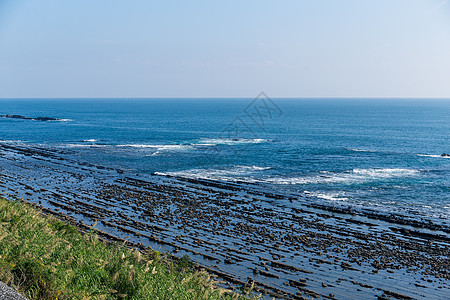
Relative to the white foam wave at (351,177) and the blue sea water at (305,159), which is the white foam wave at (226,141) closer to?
the blue sea water at (305,159)

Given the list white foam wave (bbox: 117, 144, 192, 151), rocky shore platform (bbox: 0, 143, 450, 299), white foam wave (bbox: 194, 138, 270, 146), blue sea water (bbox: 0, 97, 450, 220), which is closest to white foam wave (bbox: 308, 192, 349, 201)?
blue sea water (bbox: 0, 97, 450, 220)

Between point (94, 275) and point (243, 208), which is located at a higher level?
point (94, 275)

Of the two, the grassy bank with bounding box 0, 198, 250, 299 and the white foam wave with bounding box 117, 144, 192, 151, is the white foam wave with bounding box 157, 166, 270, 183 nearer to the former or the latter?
the white foam wave with bounding box 117, 144, 192, 151

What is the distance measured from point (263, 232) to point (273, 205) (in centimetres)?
908

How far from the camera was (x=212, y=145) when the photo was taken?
88.0 metres

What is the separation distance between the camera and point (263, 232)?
33406 mm

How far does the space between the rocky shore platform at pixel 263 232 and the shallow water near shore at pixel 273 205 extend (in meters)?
0.12

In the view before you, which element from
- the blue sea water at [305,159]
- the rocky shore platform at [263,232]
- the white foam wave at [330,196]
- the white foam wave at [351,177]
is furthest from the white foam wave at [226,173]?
the white foam wave at [330,196]

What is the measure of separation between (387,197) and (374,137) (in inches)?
2430

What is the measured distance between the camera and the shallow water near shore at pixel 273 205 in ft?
87.0

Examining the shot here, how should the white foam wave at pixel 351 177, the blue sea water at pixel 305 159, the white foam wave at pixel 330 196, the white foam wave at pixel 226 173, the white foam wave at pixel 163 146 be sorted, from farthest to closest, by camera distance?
1. the white foam wave at pixel 163 146
2. the white foam wave at pixel 226 173
3. the white foam wave at pixel 351 177
4. the blue sea water at pixel 305 159
5. the white foam wave at pixel 330 196

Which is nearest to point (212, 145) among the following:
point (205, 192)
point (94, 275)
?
point (205, 192)

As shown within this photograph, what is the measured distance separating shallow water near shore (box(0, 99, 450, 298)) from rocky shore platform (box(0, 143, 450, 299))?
12cm

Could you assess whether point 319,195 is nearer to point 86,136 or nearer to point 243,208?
point 243,208
